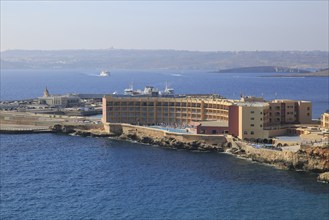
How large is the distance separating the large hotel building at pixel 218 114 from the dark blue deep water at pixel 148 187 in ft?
10.3

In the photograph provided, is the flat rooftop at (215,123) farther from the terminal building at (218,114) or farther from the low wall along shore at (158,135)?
the low wall along shore at (158,135)

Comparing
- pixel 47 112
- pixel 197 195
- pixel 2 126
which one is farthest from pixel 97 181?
pixel 47 112

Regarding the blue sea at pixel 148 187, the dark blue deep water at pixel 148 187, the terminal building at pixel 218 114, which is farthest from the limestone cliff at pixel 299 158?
the terminal building at pixel 218 114

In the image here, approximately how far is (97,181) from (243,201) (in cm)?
648

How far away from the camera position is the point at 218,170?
27953 millimetres

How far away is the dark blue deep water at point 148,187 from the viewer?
21.0m

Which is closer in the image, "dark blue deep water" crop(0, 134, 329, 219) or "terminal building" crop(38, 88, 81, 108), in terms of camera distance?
"dark blue deep water" crop(0, 134, 329, 219)

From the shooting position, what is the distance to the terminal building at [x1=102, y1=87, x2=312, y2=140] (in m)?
34.3

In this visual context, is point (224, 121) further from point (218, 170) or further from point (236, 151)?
point (218, 170)

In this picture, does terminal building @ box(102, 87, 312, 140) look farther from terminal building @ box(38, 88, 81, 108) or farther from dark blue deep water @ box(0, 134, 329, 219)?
terminal building @ box(38, 88, 81, 108)

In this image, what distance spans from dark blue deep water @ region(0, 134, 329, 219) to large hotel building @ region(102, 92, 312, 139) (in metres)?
3.15

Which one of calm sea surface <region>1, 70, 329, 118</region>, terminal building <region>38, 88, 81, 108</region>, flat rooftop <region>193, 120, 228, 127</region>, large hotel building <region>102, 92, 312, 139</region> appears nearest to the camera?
large hotel building <region>102, 92, 312, 139</region>

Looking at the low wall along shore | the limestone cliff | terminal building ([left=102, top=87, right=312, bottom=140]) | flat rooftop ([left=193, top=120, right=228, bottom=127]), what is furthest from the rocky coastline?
flat rooftop ([left=193, top=120, right=228, bottom=127])

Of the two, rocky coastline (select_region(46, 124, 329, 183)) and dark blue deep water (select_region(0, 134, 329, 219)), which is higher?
rocky coastline (select_region(46, 124, 329, 183))
